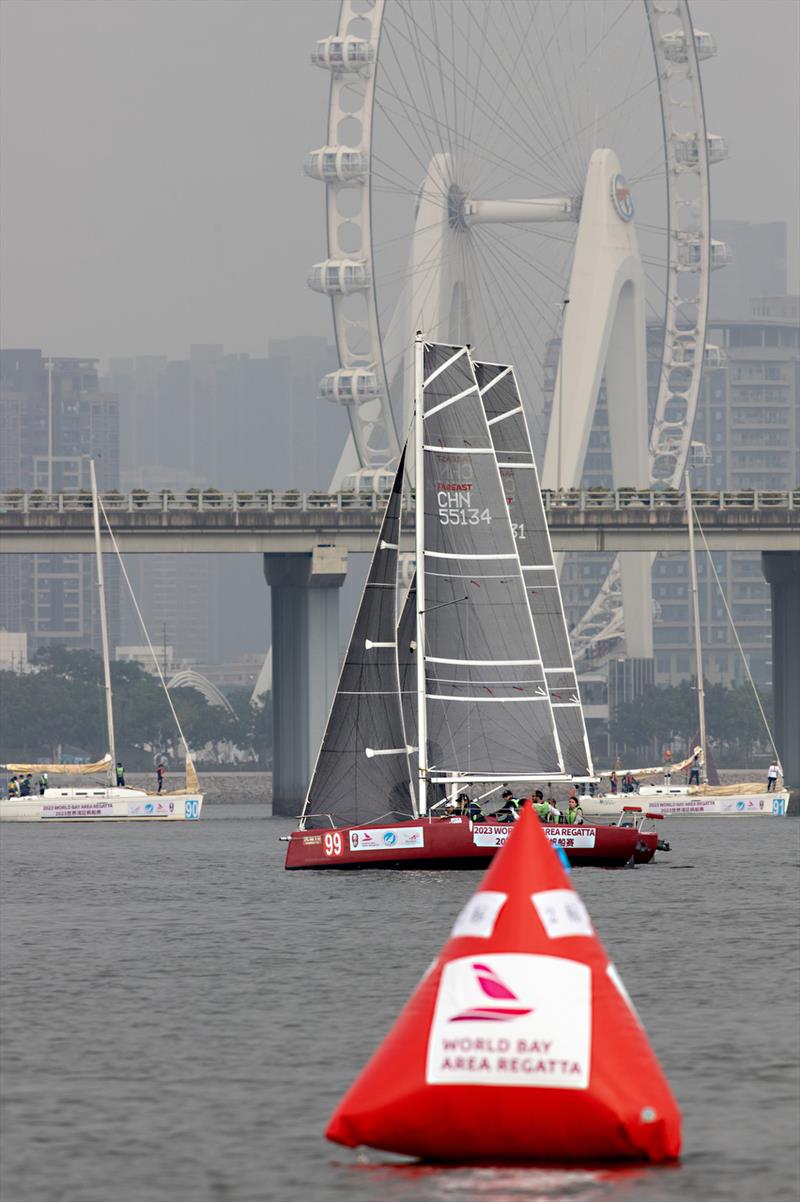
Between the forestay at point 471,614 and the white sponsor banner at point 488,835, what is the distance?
7.09 ft

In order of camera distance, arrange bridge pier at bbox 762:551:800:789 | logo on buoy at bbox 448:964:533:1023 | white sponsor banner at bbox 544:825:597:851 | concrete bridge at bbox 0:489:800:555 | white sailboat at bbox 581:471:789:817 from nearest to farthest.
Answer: logo on buoy at bbox 448:964:533:1023 → white sponsor banner at bbox 544:825:597:851 → white sailboat at bbox 581:471:789:817 → concrete bridge at bbox 0:489:800:555 → bridge pier at bbox 762:551:800:789

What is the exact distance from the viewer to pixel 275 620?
147625mm

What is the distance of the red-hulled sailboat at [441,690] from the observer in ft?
217

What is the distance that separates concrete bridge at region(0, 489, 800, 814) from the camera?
140 metres

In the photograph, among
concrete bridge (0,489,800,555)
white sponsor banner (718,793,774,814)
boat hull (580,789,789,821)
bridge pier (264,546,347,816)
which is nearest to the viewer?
boat hull (580,789,789,821)

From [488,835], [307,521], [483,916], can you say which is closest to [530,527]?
[488,835]

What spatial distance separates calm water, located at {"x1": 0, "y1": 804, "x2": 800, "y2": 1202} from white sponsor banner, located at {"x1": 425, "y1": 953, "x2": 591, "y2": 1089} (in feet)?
3.73

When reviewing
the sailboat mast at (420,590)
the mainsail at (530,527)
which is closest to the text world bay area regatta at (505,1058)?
the sailboat mast at (420,590)

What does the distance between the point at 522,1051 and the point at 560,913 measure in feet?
4.53

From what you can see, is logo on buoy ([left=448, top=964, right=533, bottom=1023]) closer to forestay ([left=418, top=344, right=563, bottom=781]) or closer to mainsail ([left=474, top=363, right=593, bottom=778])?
forestay ([left=418, top=344, right=563, bottom=781])

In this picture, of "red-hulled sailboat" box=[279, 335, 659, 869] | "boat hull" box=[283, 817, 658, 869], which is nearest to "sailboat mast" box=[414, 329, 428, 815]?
"red-hulled sailboat" box=[279, 335, 659, 869]

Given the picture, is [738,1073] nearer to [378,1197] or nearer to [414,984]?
[378,1197]

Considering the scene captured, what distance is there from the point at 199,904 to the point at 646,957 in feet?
64.3

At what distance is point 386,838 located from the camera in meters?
64.9
